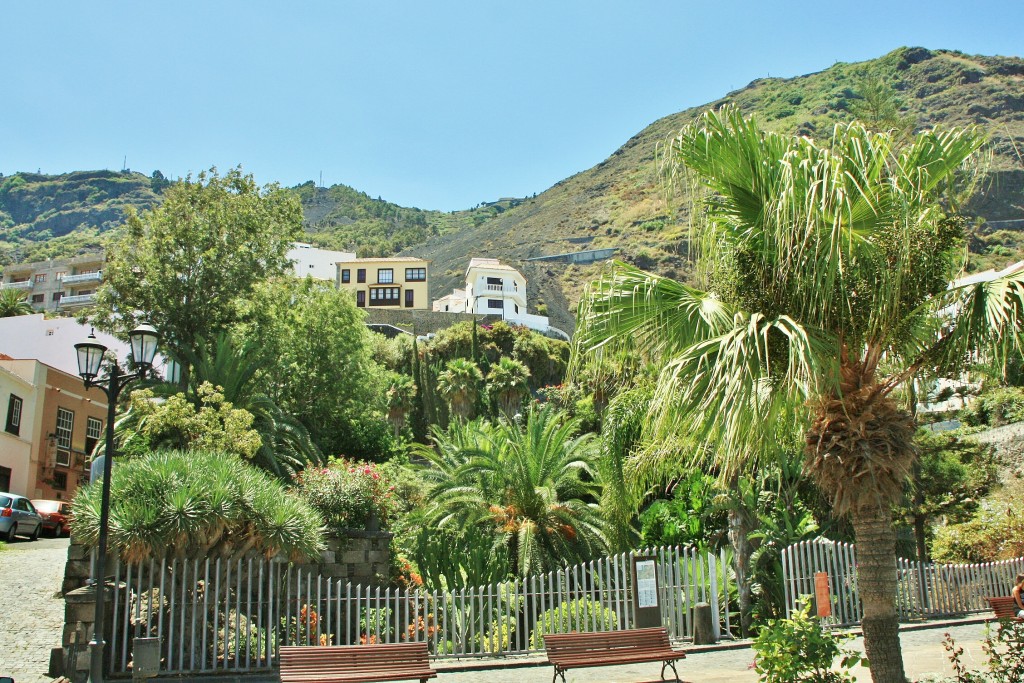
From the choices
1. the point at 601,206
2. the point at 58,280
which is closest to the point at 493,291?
the point at 58,280

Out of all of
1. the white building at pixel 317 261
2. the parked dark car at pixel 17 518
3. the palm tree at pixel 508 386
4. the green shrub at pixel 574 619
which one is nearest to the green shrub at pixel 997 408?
the palm tree at pixel 508 386

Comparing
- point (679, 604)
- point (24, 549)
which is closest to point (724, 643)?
point (679, 604)

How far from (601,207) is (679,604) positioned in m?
126

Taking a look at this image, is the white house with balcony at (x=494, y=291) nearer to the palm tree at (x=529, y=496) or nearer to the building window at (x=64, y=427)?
the building window at (x=64, y=427)

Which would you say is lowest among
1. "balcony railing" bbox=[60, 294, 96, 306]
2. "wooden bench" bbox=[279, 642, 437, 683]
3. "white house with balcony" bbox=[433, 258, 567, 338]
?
"wooden bench" bbox=[279, 642, 437, 683]

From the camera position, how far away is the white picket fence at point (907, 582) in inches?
577

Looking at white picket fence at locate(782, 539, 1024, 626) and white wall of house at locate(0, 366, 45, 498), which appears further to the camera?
white wall of house at locate(0, 366, 45, 498)

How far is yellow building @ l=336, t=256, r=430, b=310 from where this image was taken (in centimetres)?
8294

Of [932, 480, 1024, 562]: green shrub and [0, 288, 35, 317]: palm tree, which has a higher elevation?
[0, 288, 35, 317]: palm tree

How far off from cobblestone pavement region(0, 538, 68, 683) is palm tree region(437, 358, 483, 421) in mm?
20481

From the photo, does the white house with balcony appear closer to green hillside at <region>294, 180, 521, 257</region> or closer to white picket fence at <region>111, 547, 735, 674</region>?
green hillside at <region>294, 180, 521, 257</region>

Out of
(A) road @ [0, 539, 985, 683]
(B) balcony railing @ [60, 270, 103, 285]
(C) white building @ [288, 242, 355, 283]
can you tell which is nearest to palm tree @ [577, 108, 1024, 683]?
(A) road @ [0, 539, 985, 683]

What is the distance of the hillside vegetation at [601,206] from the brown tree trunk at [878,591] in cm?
6799

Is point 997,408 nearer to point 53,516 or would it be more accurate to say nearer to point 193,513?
point 193,513
